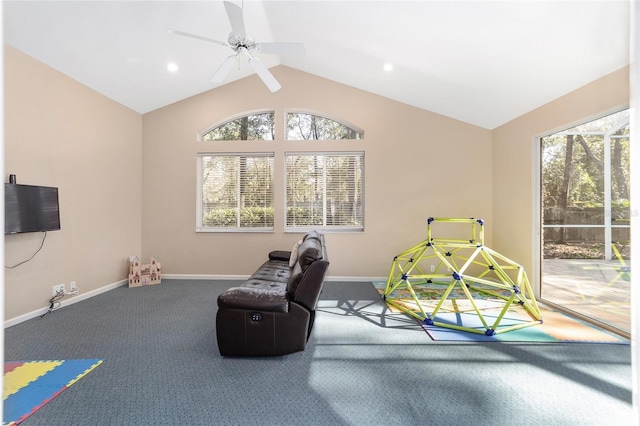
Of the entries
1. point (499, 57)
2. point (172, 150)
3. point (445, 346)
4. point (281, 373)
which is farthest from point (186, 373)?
point (499, 57)

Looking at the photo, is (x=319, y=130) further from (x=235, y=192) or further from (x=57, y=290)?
(x=57, y=290)

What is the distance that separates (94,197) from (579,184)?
643cm

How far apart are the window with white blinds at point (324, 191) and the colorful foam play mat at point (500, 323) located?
1762 mm

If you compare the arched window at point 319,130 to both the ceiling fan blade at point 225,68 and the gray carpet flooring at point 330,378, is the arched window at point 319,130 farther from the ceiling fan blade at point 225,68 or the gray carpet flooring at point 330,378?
the gray carpet flooring at point 330,378

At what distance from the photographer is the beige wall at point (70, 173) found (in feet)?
10.3

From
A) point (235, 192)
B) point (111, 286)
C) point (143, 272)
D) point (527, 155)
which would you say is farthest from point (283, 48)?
point (111, 286)

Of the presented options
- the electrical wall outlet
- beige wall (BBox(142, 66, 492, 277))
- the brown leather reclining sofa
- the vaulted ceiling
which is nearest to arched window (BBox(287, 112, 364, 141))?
beige wall (BBox(142, 66, 492, 277))

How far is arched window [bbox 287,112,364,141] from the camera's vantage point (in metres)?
5.12

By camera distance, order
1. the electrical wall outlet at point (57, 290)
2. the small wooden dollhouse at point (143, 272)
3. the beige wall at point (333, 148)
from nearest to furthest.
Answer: the electrical wall outlet at point (57, 290)
the small wooden dollhouse at point (143, 272)
the beige wall at point (333, 148)

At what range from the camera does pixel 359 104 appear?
16.4ft

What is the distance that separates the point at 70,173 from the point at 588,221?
6495 mm

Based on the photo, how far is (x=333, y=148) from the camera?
197 inches

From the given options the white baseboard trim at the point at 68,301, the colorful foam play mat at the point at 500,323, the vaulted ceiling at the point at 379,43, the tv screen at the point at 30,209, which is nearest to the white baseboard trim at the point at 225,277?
the white baseboard trim at the point at 68,301

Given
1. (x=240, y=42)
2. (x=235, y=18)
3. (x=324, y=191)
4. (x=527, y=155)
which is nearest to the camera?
(x=235, y=18)
